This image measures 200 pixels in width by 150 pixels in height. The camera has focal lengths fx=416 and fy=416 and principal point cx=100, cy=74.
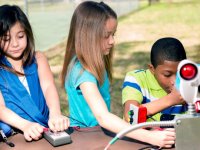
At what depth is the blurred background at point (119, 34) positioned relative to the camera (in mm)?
7012

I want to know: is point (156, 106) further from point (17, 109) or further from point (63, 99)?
point (63, 99)

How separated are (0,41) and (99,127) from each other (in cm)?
66

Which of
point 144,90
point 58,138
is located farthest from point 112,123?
point 144,90

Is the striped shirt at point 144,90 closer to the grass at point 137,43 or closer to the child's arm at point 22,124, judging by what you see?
the child's arm at point 22,124

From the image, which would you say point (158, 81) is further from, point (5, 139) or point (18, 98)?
point (5, 139)

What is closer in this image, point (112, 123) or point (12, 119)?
point (112, 123)

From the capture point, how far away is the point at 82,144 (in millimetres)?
1696

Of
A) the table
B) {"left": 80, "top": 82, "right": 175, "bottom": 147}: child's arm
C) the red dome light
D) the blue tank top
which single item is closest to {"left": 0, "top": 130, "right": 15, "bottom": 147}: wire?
the table

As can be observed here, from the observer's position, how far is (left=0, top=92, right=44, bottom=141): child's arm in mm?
1748

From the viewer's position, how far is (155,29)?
42.2 ft

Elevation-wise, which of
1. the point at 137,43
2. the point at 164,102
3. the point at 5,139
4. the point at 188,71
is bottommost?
the point at 137,43

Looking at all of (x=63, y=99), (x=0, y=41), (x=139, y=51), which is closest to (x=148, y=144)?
(x=0, y=41)

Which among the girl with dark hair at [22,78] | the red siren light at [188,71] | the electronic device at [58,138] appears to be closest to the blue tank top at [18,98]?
the girl with dark hair at [22,78]

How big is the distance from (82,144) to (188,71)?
62 cm
